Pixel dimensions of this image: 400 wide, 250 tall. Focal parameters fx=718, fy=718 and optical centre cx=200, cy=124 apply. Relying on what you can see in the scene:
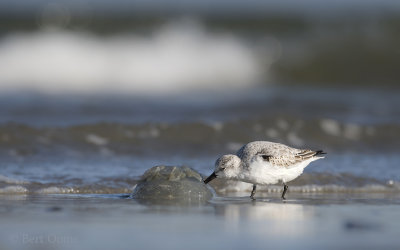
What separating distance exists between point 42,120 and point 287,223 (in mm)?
6652

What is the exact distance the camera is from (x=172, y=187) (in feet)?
22.4

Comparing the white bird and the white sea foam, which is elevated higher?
the white sea foam

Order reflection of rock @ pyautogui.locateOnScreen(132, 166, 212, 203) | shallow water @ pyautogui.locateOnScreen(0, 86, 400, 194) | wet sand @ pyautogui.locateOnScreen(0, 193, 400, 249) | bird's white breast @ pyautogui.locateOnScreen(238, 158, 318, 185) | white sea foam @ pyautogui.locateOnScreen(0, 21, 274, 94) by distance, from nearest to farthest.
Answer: wet sand @ pyautogui.locateOnScreen(0, 193, 400, 249), reflection of rock @ pyautogui.locateOnScreen(132, 166, 212, 203), bird's white breast @ pyautogui.locateOnScreen(238, 158, 318, 185), shallow water @ pyautogui.locateOnScreen(0, 86, 400, 194), white sea foam @ pyautogui.locateOnScreen(0, 21, 274, 94)

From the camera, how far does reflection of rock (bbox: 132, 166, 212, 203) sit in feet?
22.2

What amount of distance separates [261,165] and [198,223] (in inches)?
58.4

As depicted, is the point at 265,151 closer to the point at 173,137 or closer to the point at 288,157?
the point at 288,157

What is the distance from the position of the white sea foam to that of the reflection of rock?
10652mm

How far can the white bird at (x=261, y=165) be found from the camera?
6.89 metres

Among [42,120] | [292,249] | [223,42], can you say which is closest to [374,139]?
[42,120]

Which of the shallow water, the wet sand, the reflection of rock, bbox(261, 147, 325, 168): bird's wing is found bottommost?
the wet sand

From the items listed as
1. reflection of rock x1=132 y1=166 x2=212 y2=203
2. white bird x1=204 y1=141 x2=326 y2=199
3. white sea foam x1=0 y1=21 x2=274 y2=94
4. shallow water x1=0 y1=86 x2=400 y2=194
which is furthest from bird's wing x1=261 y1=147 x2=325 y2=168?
white sea foam x1=0 y1=21 x2=274 y2=94

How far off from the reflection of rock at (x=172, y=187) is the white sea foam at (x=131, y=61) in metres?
10.7

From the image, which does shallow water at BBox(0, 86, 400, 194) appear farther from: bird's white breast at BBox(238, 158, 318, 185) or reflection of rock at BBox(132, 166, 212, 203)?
bird's white breast at BBox(238, 158, 318, 185)

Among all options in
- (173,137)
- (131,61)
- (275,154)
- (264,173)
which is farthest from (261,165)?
(131,61)
